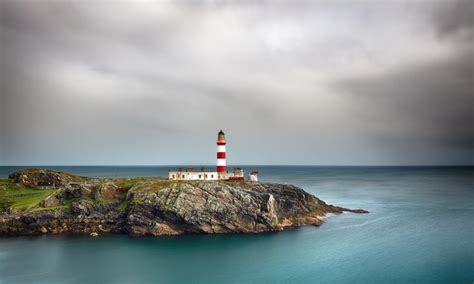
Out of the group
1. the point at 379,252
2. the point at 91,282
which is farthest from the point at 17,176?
the point at 379,252

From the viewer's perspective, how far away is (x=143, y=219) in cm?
5978

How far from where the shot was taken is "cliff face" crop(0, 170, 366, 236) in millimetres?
59938

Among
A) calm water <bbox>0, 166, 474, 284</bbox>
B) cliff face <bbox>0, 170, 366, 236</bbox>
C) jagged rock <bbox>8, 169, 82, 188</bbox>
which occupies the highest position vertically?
jagged rock <bbox>8, 169, 82, 188</bbox>

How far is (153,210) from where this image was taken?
59969 millimetres

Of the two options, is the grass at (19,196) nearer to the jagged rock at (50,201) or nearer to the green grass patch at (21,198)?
the green grass patch at (21,198)

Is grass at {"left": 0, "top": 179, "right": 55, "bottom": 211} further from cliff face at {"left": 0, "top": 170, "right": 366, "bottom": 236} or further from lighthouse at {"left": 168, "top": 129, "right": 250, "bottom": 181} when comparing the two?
lighthouse at {"left": 168, "top": 129, "right": 250, "bottom": 181}

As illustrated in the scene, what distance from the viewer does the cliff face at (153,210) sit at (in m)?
59.9

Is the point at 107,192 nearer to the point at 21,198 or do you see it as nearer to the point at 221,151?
A: the point at 21,198

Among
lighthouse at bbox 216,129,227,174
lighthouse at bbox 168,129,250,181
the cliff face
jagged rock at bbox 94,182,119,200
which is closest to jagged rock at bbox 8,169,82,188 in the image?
the cliff face

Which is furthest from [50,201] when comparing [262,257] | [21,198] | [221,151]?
[262,257]

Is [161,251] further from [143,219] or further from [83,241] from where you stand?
[83,241]

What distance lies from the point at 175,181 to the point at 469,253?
170 feet

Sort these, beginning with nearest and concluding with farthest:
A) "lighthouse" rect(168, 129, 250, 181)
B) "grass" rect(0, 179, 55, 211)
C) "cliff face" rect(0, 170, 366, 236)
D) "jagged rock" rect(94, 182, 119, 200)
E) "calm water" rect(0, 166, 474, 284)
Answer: "calm water" rect(0, 166, 474, 284)
"cliff face" rect(0, 170, 366, 236)
"jagged rock" rect(94, 182, 119, 200)
"grass" rect(0, 179, 55, 211)
"lighthouse" rect(168, 129, 250, 181)

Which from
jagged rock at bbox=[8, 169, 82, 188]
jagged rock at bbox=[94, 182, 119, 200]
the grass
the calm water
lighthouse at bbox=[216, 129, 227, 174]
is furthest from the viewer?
jagged rock at bbox=[8, 169, 82, 188]
